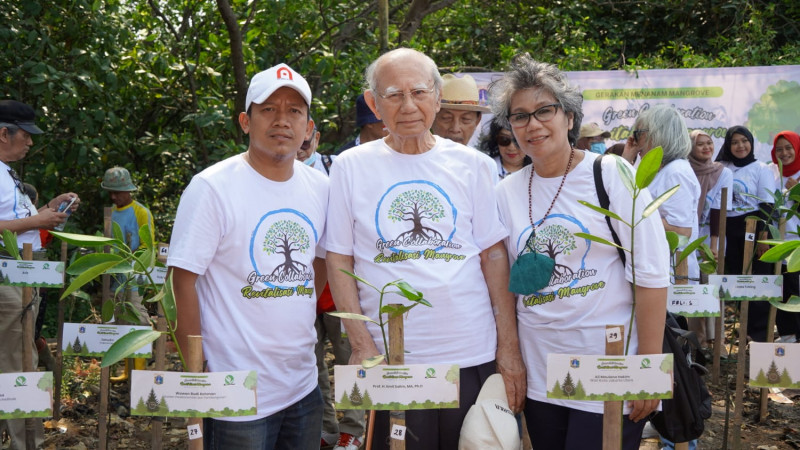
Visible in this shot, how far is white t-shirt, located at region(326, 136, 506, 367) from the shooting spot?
7.95 feet

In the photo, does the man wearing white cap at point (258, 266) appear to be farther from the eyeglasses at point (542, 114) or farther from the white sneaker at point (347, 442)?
the white sneaker at point (347, 442)

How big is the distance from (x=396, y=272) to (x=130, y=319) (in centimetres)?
173

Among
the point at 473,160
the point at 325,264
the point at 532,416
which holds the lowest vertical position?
the point at 532,416

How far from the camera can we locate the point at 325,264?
276 centimetres

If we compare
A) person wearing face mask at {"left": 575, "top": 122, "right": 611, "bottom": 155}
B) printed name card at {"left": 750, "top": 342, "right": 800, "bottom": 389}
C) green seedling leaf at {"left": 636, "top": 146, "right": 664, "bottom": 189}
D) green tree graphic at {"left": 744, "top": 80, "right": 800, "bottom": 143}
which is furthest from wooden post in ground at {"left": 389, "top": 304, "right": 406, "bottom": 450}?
green tree graphic at {"left": 744, "top": 80, "right": 800, "bottom": 143}

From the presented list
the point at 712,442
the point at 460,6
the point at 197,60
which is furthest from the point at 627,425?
the point at 460,6

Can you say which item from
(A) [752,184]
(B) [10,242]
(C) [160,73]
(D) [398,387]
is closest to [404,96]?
(D) [398,387]

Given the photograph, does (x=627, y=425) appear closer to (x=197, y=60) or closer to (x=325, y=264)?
(x=325, y=264)

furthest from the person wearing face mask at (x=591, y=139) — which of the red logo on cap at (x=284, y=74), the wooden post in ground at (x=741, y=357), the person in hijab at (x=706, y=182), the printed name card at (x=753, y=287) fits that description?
the red logo on cap at (x=284, y=74)

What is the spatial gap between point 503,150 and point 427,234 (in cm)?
217

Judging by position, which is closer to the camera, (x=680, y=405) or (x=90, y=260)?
(x=90, y=260)

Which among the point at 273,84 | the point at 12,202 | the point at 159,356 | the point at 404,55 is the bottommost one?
the point at 159,356

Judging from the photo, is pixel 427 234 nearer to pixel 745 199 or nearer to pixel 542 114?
pixel 542 114

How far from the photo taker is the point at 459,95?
4.09 meters
